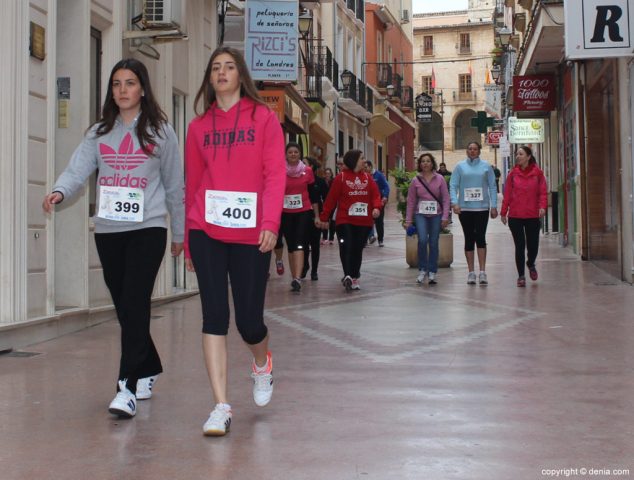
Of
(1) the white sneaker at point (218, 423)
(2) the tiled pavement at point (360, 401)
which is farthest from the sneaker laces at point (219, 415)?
(2) the tiled pavement at point (360, 401)

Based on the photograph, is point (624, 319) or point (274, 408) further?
point (624, 319)

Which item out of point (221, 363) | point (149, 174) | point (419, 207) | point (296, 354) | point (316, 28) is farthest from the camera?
point (316, 28)

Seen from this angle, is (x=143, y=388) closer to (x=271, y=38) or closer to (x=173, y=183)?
(x=173, y=183)

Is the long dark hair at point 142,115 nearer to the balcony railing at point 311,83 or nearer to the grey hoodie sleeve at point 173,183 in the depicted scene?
the grey hoodie sleeve at point 173,183

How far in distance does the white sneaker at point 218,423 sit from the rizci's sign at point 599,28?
8.06 m

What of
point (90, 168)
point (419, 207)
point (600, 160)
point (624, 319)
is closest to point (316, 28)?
point (600, 160)

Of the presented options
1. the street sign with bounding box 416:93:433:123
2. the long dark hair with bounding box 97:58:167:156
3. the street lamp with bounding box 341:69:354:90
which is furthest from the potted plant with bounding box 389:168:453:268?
the street sign with bounding box 416:93:433:123

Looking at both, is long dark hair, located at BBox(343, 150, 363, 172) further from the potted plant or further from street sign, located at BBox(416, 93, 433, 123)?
street sign, located at BBox(416, 93, 433, 123)

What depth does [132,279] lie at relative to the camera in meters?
5.83

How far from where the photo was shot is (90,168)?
6.01 meters

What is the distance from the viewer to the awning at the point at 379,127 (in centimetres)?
4588

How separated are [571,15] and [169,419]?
809 cm

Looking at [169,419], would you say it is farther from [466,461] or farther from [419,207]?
[419,207]

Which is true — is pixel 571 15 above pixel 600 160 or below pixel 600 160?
above
